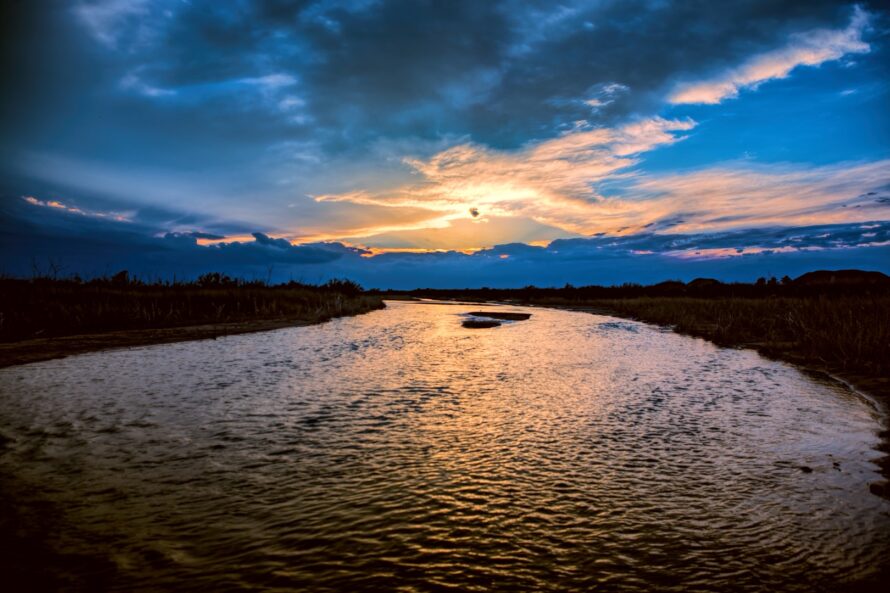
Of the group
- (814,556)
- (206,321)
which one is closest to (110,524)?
(814,556)

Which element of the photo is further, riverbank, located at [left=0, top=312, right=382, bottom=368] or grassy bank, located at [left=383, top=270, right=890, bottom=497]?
riverbank, located at [left=0, top=312, right=382, bottom=368]

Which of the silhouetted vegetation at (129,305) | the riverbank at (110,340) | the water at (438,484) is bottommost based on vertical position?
the water at (438,484)

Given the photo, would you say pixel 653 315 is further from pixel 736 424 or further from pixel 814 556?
pixel 814 556

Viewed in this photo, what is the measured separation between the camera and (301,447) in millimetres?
6566

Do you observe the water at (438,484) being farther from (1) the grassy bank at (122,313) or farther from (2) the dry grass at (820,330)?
(1) the grassy bank at (122,313)

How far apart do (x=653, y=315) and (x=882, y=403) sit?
1017 inches

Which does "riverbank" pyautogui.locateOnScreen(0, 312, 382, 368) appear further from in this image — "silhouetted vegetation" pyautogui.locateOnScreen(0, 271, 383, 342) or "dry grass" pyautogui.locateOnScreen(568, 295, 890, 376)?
"dry grass" pyautogui.locateOnScreen(568, 295, 890, 376)

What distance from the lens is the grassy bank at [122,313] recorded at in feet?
54.2

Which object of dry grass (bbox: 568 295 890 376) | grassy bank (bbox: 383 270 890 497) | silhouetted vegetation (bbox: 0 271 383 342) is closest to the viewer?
grassy bank (bbox: 383 270 890 497)

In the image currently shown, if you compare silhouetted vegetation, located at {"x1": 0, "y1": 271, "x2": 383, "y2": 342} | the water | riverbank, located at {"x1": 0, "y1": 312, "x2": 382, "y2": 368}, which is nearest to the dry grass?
the water

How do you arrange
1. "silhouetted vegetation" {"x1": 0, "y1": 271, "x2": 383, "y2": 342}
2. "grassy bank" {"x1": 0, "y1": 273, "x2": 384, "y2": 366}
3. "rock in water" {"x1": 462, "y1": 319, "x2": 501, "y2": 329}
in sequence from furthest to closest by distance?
"rock in water" {"x1": 462, "y1": 319, "x2": 501, "y2": 329} → "silhouetted vegetation" {"x1": 0, "y1": 271, "x2": 383, "y2": 342} → "grassy bank" {"x1": 0, "y1": 273, "x2": 384, "y2": 366}

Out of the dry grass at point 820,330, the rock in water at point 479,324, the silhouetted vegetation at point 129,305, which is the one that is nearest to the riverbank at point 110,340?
the silhouetted vegetation at point 129,305

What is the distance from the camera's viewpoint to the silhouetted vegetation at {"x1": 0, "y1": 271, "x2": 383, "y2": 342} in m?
18.6

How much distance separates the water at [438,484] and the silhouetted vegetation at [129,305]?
9101mm
